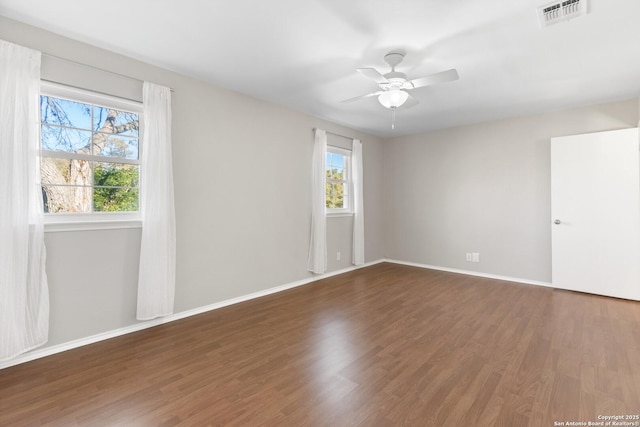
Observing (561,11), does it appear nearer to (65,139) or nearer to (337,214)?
(337,214)

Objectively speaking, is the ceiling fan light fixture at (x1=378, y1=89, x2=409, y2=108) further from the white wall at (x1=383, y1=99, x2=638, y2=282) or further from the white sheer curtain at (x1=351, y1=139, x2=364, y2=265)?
the white wall at (x1=383, y1=99, x2=638, y2=282)

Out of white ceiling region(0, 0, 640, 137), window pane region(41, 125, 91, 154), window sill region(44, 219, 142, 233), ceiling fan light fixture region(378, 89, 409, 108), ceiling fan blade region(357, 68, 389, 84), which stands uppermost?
white ceiling region(0, 0, 640, 137)

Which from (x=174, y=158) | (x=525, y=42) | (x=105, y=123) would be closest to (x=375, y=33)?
(x=525, y=42)

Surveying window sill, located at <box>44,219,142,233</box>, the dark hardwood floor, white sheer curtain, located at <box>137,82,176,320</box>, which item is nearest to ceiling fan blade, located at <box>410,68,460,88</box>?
the dark hardwood floor

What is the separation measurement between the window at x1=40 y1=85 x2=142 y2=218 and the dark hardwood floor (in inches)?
51.1

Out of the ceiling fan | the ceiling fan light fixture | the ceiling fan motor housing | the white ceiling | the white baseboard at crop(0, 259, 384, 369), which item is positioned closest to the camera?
the white ceiling

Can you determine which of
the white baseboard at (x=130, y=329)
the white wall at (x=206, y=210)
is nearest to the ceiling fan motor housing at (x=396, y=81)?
the white wall at (x=206, y=210)

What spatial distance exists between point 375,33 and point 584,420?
2.97 metres

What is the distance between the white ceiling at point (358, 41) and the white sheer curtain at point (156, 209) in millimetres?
569

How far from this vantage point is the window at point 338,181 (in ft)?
17.3

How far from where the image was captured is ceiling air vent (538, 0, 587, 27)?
A: 6.71 feet

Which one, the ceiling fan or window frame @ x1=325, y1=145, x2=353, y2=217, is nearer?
the ceiling fan

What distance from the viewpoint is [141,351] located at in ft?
8.24

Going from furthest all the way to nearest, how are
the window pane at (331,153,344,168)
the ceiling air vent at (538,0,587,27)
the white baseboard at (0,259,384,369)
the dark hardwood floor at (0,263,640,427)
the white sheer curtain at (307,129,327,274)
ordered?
1. the window pane at (331,153,344,168)
2. the white sheer curtain at (307,129,327,274)
3. the white baseboard at (0,259,384,369)
4. the ceiling air vent at (538,0,587,27)
5. the dark hardwood floor at (0,263,640,427)
